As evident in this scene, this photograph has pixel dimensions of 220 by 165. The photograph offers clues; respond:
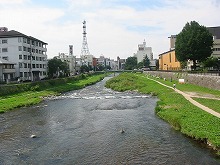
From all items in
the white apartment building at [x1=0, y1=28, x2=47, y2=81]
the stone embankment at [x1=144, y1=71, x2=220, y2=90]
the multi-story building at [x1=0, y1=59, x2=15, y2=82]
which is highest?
the white apartment building at [x1=0, y1=28, x2=47, y2=81]

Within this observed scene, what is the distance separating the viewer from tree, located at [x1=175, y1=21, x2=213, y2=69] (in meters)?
77.6

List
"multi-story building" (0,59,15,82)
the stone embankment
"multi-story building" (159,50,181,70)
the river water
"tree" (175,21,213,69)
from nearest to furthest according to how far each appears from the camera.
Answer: the river water, the stone embankment, "multi-story building" (0,59,15,82), "tree" (175,21,213,69), "multi-story building" (159,50,181,70)

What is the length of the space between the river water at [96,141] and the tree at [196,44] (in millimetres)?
48168

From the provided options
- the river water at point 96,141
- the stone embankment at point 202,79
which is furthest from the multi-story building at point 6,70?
the stone embankment at point 202,79

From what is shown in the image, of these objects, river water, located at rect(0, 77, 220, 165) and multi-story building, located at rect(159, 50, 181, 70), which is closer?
river water, located at rect(0, 77, 220, 165)

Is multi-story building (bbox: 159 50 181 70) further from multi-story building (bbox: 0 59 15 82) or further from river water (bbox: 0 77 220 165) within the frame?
river water (bbox: 0 77 220 165)

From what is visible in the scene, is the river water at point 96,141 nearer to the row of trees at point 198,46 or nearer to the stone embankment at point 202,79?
the stone embankment at point 202,79

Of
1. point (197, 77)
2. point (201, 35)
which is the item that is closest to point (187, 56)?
point (201, 35)

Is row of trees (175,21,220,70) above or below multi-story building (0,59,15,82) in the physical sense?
above

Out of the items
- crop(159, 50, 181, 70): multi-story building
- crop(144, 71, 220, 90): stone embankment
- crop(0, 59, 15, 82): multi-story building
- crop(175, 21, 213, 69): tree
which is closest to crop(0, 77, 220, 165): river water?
crop(144, 71, 220, 90): stone embankment

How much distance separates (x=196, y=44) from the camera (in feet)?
255

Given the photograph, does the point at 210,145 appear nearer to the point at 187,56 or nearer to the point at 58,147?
the point at 58,147

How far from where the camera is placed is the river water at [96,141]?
61.6ft

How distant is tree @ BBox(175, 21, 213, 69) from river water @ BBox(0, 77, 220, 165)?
48.2 meters
